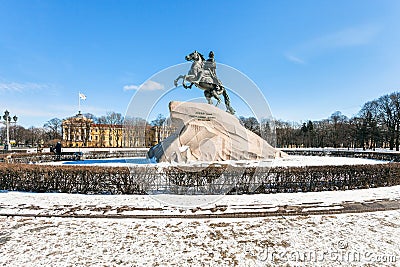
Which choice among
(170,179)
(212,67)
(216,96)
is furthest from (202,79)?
(170,179)

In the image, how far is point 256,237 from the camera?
4.82m

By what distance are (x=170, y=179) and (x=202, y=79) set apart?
37.7ft

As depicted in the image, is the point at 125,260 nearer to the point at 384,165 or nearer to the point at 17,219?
the point at 17,219

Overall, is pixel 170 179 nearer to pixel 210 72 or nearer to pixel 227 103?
pixel 210 72

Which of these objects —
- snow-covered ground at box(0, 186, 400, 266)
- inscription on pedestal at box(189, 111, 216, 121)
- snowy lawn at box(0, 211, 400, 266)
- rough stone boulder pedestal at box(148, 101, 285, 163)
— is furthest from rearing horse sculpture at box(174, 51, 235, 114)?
snowy lawn at box(0, 211, 400, 266)

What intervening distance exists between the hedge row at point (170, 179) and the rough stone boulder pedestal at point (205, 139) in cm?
646

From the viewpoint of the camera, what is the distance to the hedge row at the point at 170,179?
28.4 ft

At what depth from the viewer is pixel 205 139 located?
16.7 metres

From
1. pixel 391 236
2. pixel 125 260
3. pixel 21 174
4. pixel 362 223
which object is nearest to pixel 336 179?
pixel 362 223

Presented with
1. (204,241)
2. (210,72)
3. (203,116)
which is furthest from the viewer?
(210,72)

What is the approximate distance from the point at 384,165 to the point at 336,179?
271 centimetres

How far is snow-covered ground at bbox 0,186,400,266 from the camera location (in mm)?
3953

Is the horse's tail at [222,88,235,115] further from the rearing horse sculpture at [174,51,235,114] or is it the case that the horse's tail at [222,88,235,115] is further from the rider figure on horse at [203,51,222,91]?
the rider figure on horse at [203,51,222,91]

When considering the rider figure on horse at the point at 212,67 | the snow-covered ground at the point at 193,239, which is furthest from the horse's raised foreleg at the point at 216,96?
the snow-covered ground at the point at 193,239
